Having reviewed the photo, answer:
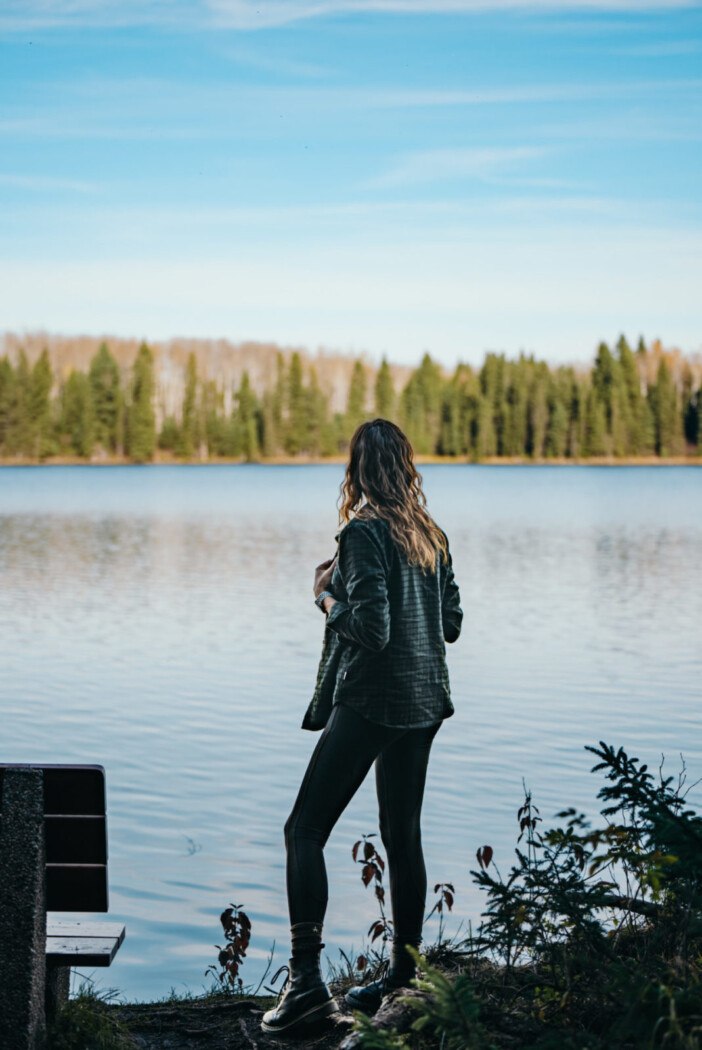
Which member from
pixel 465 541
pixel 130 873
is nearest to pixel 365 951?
pixel 130 873

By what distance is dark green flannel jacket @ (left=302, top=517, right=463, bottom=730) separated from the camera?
4.13 metres

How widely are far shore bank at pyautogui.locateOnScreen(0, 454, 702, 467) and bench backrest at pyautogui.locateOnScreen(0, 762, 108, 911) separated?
12564cm

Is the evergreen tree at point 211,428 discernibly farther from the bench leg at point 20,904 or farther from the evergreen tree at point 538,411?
the bench leg at point 20,904

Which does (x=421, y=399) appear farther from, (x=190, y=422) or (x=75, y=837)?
(x=75, y=837)

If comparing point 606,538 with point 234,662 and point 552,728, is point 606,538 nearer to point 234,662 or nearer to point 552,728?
point 234,662

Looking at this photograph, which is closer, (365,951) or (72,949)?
(72,949)

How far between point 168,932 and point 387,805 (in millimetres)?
3427

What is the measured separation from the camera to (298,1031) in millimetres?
4199

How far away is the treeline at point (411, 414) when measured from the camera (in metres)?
126

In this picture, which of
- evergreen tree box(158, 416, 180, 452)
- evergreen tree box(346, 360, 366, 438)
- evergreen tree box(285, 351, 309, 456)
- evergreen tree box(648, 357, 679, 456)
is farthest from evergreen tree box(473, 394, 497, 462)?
evergreen tree box(158, 416, 180, 452)

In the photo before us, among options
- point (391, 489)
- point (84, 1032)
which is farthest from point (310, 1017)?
point (391, 489)

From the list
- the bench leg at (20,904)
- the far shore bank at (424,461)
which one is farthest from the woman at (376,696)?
the far shore bank at (424,461)

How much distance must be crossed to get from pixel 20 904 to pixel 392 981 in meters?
1.36

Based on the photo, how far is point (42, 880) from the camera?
3.75m
